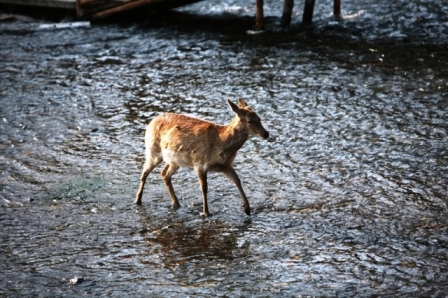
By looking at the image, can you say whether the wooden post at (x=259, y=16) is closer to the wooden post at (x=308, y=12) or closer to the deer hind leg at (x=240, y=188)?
the wooden post at (x=308, y=12)

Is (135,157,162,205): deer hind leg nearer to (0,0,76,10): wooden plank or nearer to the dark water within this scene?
the dark water

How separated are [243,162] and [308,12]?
22.7ft

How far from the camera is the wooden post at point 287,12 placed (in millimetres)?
16094

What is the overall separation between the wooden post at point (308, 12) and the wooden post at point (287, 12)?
0.29 metres

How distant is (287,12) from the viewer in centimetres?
1620

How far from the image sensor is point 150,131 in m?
8.93

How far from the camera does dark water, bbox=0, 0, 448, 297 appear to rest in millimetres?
7324

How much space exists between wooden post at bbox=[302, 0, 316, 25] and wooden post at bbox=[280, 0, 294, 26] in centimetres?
29

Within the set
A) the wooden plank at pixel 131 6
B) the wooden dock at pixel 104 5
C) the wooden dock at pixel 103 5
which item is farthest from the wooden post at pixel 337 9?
the wooden plank at pixel 131 6

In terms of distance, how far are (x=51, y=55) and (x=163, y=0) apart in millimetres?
3112

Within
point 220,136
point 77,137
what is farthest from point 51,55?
point 220,136

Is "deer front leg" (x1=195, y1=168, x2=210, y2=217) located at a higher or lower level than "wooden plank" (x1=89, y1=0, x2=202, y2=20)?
lower

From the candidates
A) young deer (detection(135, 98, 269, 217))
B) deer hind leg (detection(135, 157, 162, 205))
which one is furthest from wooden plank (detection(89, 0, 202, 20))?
young deer (detection(135, 98, 269, 217))

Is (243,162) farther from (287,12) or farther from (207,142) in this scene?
(287,12)
